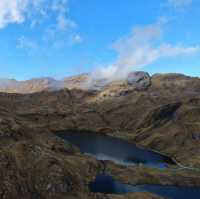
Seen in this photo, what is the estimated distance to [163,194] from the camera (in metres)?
185

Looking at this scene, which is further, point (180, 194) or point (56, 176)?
point (180, 194)

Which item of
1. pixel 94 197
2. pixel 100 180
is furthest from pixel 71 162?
pixel 94 197

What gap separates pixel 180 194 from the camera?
189625 mm

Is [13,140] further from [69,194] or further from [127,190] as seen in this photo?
[127,190]

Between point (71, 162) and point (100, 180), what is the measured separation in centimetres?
1965

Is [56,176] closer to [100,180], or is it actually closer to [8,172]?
[8,172]

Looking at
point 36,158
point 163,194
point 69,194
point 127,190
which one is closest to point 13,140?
point 36,158

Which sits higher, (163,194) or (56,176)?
(56,176)

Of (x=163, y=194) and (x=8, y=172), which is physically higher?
(x=8, y=172)

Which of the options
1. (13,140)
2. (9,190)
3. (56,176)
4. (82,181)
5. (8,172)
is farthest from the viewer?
(13,140)

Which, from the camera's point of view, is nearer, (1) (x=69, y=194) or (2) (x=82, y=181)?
(1) (x=69, y=194)

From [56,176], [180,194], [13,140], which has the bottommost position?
[180,194]

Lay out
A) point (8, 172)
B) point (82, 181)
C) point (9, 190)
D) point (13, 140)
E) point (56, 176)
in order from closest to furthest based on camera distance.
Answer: point (9, 190)
point (8, 172)
point (56, 176)
point (82, 181)
point (13, 140)

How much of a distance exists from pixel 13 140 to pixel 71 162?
34583 millimetres
